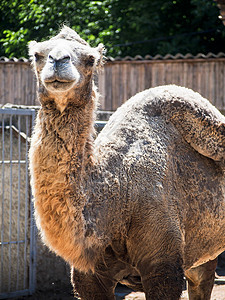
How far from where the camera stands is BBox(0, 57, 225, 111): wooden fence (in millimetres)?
15336

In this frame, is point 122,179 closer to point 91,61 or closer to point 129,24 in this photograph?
point 91,61

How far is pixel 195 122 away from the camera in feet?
13.8

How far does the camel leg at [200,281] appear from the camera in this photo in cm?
481

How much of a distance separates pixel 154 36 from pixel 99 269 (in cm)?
1843

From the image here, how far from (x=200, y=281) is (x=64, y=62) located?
2.66 meters

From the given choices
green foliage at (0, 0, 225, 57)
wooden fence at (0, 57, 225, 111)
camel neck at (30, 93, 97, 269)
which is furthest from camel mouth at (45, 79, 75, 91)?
green foliage at (0, 0, 225, 57)

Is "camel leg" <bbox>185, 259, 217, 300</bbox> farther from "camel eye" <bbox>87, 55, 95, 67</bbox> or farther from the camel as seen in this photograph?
"camel eye" <bbox>87, 55, 95, 67</bbox>

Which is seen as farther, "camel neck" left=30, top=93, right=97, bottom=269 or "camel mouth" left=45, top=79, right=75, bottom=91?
"camel neck" left=30, top=93, right=97, bottom=269

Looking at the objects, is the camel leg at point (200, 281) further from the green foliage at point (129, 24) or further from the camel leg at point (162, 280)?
the green foliage at point (129, 24)

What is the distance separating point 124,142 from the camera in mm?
3883

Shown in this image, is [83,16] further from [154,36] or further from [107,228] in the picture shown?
[107,228]

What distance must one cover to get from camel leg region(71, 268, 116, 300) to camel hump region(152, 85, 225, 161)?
1270 millimetres

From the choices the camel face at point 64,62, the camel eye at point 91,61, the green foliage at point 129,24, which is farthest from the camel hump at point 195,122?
the green foliage at point 129,24

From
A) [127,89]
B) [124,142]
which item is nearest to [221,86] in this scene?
[127,89]
